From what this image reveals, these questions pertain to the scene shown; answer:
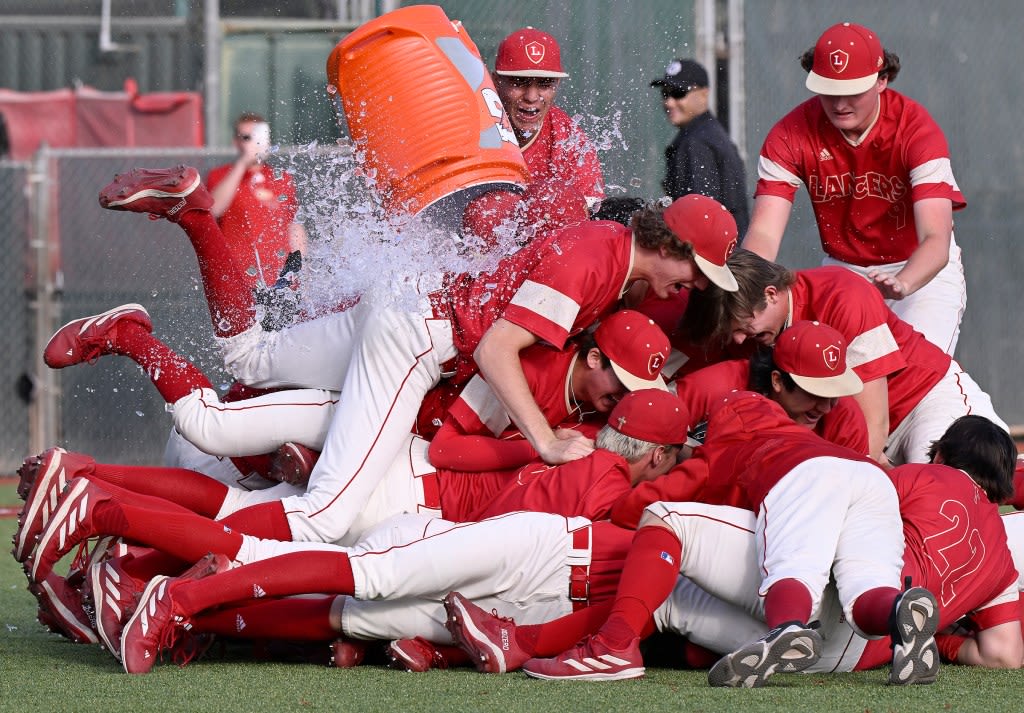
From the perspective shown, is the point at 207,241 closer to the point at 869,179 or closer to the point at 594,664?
the point at 594,664

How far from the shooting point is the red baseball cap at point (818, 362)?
4.42m

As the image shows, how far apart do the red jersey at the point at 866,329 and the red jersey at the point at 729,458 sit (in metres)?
0.51

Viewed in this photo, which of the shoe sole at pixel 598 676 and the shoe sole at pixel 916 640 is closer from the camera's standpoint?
the shoe sole at pixel 916 640

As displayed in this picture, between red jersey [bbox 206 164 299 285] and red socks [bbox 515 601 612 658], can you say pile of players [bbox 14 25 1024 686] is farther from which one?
red jersey [bbox 206 164 299 285]

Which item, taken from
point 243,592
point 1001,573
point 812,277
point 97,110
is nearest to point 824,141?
point 812,277

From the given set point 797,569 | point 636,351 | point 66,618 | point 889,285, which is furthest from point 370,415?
point 889,285

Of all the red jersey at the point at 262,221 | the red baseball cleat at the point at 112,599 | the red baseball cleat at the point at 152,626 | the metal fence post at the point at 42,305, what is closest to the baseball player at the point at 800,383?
the red baseball cleat at the point at 152,626

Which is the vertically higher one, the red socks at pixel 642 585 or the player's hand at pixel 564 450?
the player's hand at pixel 564 450

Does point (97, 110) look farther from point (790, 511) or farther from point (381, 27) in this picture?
point (790, 511)

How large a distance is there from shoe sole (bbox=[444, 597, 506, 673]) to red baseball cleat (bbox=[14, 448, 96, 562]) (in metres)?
1.23

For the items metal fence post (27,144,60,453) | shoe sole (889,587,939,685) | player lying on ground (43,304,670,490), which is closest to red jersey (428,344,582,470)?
player lying on ground (43,304,670,490)

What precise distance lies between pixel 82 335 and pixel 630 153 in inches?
181

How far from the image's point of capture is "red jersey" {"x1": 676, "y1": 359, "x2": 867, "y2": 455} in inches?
182

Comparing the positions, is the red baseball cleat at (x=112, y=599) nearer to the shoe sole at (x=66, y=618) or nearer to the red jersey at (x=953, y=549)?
the shoe sole at (x=66, y=618)
